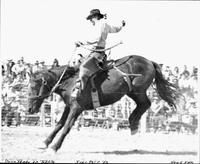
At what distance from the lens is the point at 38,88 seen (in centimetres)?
920

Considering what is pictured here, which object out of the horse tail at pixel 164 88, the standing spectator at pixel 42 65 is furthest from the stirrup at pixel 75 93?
the horse tail at pixel 164 88

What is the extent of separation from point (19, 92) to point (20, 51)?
0.75 metres

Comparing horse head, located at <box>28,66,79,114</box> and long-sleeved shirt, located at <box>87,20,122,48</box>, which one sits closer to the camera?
long-sleeved shirt, located at <box>87,20,122,48</box>

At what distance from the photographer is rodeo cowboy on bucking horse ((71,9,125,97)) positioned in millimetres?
9023

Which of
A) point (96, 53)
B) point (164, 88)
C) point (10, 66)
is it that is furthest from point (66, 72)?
point (164, 88)

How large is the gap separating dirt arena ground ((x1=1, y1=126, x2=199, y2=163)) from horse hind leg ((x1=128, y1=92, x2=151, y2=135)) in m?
0.14

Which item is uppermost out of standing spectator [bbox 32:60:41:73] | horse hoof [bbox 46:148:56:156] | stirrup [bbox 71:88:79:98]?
standing spectator [bbox 32:60:41:73]

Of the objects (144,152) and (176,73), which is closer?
(144,152)

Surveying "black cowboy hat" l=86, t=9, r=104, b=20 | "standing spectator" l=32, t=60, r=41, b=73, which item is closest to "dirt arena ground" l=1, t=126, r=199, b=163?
"standing spectator" l=32, t=60, r=41, b=73

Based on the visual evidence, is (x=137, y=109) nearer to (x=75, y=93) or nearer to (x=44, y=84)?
(x=75, y=93)

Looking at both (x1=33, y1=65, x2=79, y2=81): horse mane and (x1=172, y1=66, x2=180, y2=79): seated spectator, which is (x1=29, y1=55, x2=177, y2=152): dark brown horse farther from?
(x1=172, y1=66, x2=180, y2=79): seated spectator

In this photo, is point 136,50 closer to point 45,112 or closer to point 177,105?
point 177,105

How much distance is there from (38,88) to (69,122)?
0.84 metres

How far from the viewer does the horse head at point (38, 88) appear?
30.1ft
